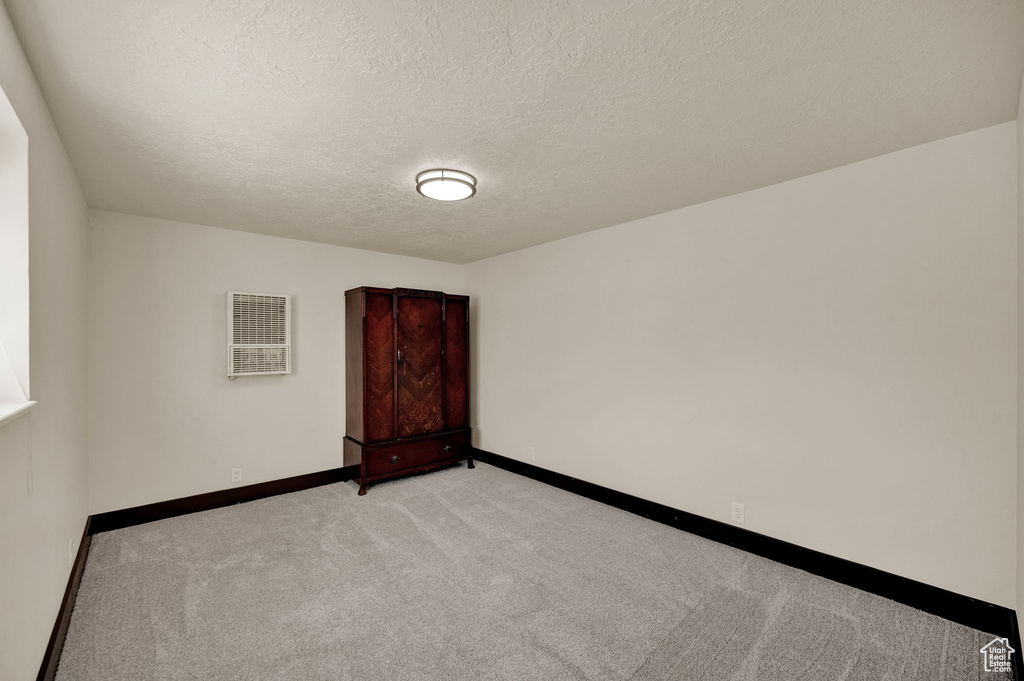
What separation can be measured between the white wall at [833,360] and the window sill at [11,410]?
325 centimetres

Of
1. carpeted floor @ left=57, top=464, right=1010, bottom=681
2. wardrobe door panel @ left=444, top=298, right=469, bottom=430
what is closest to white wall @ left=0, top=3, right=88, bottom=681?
carpeted floor @ left=57, top=464, right=1010, bottom=681

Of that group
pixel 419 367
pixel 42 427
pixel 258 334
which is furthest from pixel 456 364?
pixel 42 427

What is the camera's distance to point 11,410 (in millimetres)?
1225

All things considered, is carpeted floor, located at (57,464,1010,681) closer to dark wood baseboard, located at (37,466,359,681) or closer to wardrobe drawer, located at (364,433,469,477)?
dark wood baseboard, located at (37,466,359,681)

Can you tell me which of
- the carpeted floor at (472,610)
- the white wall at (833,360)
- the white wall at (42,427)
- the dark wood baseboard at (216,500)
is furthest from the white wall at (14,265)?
the white wall at (833,360)

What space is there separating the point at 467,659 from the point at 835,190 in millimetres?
3049

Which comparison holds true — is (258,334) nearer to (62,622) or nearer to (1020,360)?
(62,622)

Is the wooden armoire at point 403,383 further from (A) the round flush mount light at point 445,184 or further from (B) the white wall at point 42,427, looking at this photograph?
(B) the white wall at point 42,427

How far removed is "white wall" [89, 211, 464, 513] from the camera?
311 cm

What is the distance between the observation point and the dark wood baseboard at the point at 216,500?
308 cm

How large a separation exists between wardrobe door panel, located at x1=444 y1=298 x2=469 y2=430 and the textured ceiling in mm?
1974

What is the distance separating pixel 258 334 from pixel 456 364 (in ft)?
6.13

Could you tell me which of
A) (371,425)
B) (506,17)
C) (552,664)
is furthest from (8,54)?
(371,425)

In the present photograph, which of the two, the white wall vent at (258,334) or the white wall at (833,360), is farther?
the white wall vent at (258,334)
